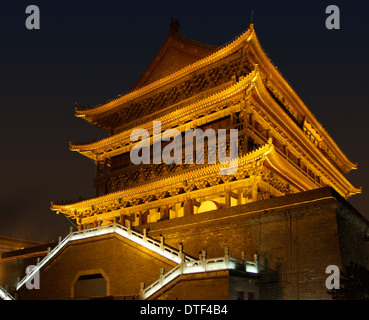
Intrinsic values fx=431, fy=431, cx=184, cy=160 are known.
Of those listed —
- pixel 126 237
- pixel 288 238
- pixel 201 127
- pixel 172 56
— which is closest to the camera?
pixel 288 238

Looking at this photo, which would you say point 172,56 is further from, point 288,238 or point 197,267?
point 197,267

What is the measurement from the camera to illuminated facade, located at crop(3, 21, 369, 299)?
48.0 ft

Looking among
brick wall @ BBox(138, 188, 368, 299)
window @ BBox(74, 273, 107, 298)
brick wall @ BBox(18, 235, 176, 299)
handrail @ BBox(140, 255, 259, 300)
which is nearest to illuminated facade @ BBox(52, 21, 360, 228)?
brick wall @ BBox(18, 235, 176, 299)

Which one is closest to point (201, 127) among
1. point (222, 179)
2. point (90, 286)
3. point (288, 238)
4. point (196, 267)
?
point (222, 179)

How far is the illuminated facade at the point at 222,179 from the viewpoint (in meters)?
14.6

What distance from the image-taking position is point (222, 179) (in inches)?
795

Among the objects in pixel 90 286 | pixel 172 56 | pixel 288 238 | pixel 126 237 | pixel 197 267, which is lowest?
pixel 90 286

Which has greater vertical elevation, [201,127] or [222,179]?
[201,127]

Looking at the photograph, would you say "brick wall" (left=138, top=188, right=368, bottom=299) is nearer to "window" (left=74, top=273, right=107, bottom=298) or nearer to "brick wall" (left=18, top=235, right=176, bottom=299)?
"brick wall" (left=18, top=235, right=176, bottom=299)

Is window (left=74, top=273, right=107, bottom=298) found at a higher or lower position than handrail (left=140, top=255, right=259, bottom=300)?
lower

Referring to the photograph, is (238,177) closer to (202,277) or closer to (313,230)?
(313,230)

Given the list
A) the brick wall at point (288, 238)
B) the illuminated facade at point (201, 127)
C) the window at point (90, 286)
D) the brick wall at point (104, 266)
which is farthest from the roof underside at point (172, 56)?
the window at point (90, 286)

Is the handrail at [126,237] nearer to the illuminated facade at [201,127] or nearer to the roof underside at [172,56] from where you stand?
the illuminated facade at [201,127]
